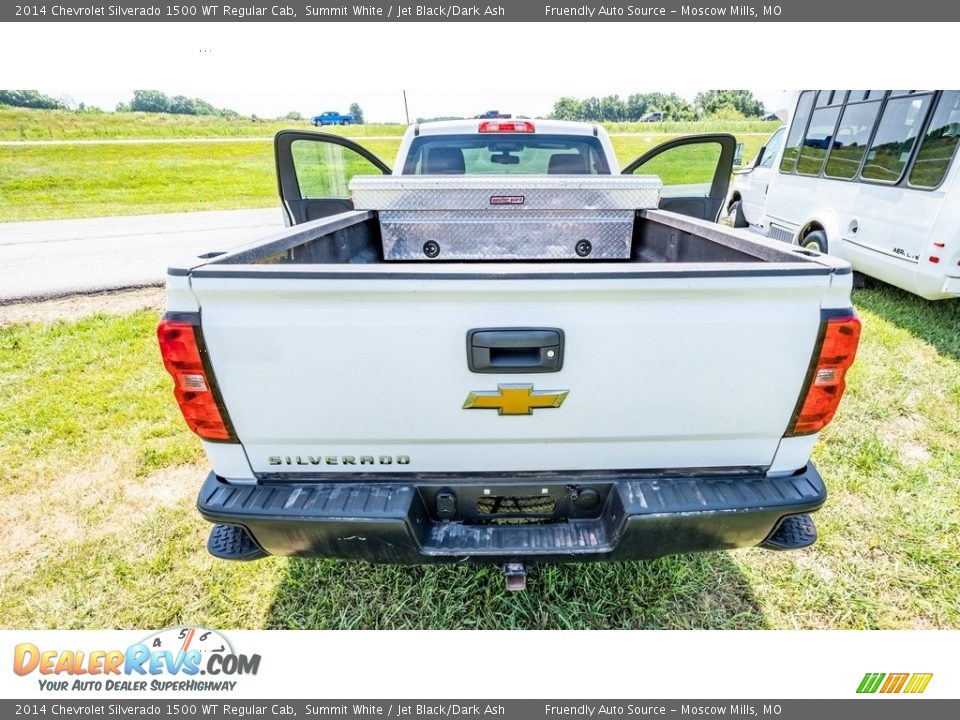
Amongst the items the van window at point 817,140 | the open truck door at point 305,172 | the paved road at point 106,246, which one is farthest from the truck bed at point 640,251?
the van window at point 817,140

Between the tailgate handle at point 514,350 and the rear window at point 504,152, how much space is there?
121 inches

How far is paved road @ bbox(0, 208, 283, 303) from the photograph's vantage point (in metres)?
6.75

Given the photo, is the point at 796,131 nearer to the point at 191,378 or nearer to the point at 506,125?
the point at 506,125

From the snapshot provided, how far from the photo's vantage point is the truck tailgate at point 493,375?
1504 mm

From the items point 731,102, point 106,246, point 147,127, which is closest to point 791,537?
point 106,246

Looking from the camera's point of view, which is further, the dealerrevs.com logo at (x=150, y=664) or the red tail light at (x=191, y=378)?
the dealerrevs.com logo at (x=150, y=664)

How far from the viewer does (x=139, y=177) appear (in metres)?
17.7

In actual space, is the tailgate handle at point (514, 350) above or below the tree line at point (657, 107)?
below

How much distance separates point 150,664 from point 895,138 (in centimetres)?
765

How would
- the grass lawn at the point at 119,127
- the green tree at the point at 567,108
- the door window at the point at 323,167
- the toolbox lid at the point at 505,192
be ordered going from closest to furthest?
the toolbox lid at the point at 505,192 → the door window at the point at 323,167 → the grass lawn at the point at 119,127 → the green tree at the point at 567,108

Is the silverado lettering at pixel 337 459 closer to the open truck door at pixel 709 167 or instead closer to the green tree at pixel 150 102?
the open truck door at pixel 709 167

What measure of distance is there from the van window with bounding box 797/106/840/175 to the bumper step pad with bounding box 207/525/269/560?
25.5ft

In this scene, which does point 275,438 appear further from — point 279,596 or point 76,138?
point 76,138

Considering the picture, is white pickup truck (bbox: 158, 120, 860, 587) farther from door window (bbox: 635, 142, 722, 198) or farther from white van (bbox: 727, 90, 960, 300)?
white van (bbox: 727, 90, 960, 300)
